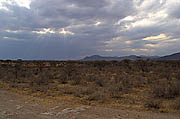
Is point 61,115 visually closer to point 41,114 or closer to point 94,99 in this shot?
point 41,114

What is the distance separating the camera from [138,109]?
790cm

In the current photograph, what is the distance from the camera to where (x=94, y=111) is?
7453mm

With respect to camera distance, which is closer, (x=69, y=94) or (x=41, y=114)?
(x=41, y=114)

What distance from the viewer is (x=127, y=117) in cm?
662

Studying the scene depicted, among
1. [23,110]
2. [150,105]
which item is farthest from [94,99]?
[23,110]

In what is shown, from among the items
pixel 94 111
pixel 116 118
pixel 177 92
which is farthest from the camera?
pixel 177 92

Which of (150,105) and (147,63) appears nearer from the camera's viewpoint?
(150,105)

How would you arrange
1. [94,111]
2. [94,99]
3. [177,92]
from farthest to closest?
1. [177,92]
2. [94,99]
3. [94,111]

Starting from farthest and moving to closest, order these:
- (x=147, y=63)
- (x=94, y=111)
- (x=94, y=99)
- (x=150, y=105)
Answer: (x=147, y=63), (x=94, y=99), (x=150, y=105), (x=94, y=111)

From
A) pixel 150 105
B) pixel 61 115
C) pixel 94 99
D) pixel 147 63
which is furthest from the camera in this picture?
pixel 147 63

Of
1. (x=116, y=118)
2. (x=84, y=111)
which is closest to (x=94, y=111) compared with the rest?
(x=84, y=111)

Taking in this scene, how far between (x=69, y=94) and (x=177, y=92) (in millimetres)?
7590

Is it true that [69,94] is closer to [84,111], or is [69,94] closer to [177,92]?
[84,111]

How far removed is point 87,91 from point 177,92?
245 inches
